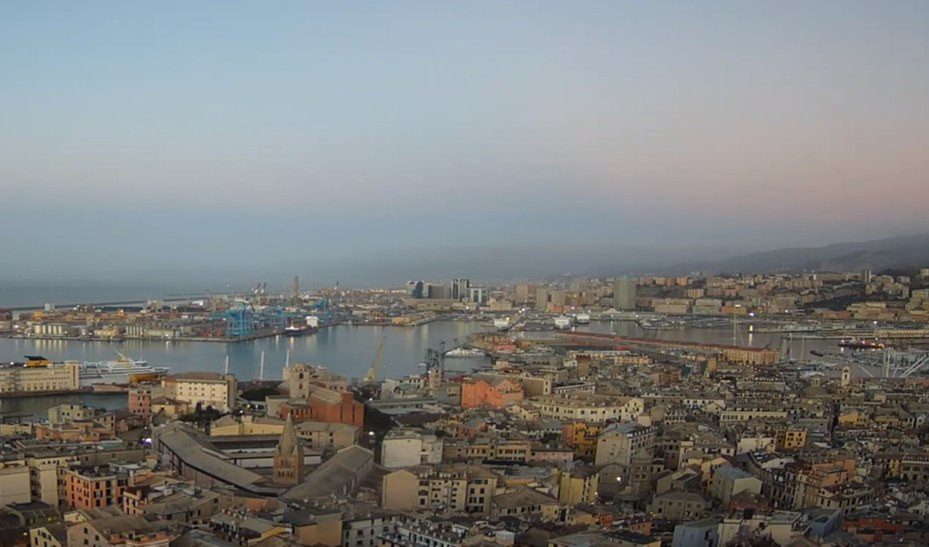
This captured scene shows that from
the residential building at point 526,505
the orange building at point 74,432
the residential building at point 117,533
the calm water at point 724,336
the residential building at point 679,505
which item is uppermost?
the residential building at point 117,533

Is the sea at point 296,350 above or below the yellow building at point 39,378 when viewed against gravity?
below

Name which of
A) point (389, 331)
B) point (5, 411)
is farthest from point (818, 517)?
point (389, 331)

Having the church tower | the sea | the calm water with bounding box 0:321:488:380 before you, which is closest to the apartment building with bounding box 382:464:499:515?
the church tower

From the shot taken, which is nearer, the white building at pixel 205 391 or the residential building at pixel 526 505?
the residential building at pixel 526 505

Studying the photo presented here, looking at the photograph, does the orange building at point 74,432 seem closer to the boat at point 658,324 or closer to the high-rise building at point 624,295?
the boat at point 658,324

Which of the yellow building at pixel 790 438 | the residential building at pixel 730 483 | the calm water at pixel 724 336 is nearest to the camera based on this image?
the residential building at pixel 730 483

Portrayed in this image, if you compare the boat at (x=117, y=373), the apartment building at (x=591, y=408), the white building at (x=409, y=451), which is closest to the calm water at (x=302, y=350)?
the boat at (x=117, y=373)
